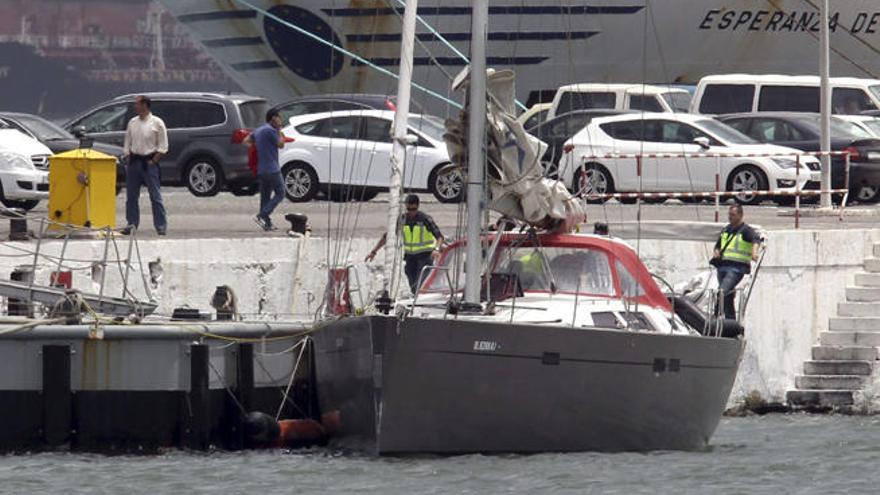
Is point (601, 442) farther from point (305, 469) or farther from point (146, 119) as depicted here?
point (146, 119)

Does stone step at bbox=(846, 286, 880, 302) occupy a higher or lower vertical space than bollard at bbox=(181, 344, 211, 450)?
higher

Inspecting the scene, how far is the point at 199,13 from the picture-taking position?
55.8m

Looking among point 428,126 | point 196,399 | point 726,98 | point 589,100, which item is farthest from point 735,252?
point 589,100

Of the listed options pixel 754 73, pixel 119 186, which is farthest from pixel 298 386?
pixel 754 73

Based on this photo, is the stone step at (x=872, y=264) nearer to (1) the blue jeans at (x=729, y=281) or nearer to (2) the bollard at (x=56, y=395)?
(1) the blue jeans at (x=729, y=281)

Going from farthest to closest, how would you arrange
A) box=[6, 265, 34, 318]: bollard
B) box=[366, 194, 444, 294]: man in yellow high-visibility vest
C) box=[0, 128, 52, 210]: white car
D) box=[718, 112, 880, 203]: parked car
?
box=[718, 112, 880, 203]: parked car
box=[0, 128, 52, 210]: white car
box=[366, 194, 444, 294]: man in yellow high-visibility vest
box=[6, 265, 34, 318]: bollard

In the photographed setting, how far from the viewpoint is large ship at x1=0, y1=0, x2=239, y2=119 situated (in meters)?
75.1

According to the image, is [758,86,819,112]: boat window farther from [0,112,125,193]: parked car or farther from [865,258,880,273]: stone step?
[865,258,880,273]: stone step

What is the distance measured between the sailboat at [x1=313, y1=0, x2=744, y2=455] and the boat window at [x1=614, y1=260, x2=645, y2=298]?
2 centimetres

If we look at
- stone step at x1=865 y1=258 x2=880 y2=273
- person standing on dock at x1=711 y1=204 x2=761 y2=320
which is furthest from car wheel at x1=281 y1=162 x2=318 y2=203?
person standing on dock at x1=711 y1=204 x2=761 y2=320

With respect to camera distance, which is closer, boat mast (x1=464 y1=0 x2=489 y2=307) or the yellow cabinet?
boat mast (x1=464 y1=0 x2=489 y2=307)

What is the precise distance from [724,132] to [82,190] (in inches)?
521

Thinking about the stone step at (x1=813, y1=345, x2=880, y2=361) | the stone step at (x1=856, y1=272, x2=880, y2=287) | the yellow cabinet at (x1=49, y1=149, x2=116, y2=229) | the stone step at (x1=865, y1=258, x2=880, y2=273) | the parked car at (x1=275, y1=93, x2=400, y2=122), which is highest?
the parked car at (x1=275, y1=93, x2=400, y2=122)

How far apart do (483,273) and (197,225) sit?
7937mm
